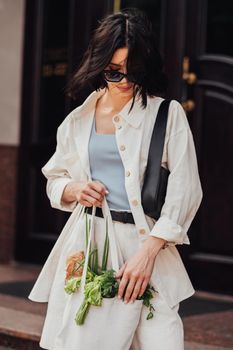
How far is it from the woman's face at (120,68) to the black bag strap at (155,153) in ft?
0.51

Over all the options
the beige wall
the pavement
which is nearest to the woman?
the pavement

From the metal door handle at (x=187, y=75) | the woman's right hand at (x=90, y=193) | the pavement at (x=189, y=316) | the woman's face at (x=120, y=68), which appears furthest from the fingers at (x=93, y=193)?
the metal door handle at (x=187, y=75)

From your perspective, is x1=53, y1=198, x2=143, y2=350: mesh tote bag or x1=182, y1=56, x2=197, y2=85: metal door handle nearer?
x1=53, y1=198, x2=143, y2=350: mesh tote bag

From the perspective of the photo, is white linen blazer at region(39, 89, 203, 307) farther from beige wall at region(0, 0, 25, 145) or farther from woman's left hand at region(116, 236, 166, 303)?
beige wall at region(0, 0, 25, 145)

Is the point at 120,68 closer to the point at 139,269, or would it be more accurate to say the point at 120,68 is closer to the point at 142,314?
the point at 139,269

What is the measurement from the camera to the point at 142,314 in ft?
9.17

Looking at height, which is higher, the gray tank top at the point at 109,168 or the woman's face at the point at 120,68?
the woman's face at the point at 120,68

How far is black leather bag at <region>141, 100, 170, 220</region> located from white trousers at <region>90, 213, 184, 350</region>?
100 millimetres

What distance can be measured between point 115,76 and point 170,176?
1.26ft

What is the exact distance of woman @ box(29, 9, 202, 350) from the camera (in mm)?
2748

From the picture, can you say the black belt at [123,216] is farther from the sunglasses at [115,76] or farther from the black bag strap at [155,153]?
the sunglasses at [115,76]

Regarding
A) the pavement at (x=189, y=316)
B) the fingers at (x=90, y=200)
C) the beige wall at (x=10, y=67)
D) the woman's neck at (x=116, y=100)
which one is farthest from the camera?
the beige wall at (x=10, y=67)

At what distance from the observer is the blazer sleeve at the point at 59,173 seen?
118 inches

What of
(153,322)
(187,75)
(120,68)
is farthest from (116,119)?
(187,75)
